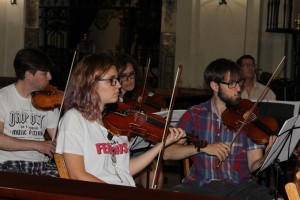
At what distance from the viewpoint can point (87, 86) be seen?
354 centimetres

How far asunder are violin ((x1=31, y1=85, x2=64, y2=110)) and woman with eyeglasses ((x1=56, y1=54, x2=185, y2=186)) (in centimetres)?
123

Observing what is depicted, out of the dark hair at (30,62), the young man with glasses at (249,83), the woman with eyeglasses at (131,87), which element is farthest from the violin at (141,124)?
the young man with glasses at (249,83)

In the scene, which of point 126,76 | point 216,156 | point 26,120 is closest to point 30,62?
point 26,120

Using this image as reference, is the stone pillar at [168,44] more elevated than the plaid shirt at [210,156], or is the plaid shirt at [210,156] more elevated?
the stone pillar at [168,44]

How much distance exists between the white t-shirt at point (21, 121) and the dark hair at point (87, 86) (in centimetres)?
127

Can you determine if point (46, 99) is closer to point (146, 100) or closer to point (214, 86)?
point (214, 86)

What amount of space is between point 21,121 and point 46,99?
0.79 ft

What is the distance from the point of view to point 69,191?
209 cm

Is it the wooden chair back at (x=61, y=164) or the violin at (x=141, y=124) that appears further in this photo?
the violin at (x=141, y=124)

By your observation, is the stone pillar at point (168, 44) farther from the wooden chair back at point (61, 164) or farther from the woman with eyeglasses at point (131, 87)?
the wooden chair back at point (61, 164)

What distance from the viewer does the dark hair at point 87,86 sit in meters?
3.51

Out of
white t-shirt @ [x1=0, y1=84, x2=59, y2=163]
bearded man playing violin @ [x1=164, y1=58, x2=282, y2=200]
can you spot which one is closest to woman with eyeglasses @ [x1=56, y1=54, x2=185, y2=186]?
bearded man playing violin @ [x1=164, y1=58, x2=282, y2=200]

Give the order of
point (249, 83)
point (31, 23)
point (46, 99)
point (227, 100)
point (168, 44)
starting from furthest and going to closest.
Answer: point (31, 23) → point (168, 44) → point (249, 83) → point (46, 99) → point (227, 100)

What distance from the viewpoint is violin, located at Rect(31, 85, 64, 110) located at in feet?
15.8
